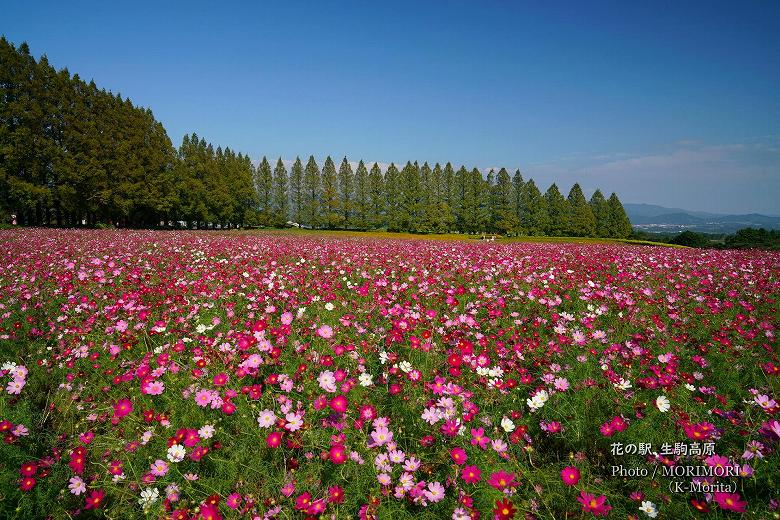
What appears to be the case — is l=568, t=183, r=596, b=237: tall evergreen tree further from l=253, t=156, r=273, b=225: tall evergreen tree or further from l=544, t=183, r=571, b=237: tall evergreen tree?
l=253, t=156, r=273, b=225: tall evergreen tree

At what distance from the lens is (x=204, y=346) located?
125 inches

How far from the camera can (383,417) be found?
7.93 ft

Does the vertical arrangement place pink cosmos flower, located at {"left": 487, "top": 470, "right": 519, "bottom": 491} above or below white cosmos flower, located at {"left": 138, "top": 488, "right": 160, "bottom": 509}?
above

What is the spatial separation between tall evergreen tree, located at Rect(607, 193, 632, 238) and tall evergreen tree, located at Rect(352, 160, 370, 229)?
128 ft

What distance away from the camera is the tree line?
2800 cm

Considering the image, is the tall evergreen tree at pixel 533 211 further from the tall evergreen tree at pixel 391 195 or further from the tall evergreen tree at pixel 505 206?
the tall evergreen tree at pixel 391 195

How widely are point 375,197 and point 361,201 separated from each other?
241cm

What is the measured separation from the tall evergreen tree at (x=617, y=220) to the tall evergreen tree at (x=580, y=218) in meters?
3.45

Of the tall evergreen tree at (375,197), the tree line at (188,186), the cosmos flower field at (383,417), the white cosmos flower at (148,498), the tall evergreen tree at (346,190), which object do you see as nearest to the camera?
the white cosmos flower at (148,498)

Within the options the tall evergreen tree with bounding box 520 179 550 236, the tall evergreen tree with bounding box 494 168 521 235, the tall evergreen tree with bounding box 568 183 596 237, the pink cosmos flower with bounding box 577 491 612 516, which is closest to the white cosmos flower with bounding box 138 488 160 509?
the pink cosmos flower with bounding box 577 491 612 516

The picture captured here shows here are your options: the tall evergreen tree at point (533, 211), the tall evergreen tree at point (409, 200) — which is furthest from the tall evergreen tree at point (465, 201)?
the tall evergreen tree at point (533, 211)

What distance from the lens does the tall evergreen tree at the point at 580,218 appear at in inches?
2221

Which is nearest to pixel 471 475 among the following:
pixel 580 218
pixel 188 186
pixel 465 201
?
pixel 188 186

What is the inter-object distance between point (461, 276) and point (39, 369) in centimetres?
609
